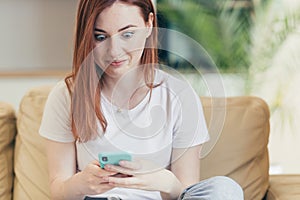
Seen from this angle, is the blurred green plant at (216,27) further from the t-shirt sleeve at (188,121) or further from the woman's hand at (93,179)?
the woman's hand at (93,179)

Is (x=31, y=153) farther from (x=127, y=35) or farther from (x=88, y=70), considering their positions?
(x=127, y=35)

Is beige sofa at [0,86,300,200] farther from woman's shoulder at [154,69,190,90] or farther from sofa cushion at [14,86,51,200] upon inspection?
woman's shoulder at [154,69,190,90]

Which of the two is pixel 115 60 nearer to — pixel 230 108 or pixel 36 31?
pixel 230 108

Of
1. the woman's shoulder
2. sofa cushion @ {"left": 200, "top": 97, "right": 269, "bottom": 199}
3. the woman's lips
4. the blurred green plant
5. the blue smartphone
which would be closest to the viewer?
the blue smartphone

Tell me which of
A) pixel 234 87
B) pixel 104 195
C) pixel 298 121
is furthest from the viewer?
pixel 298 121

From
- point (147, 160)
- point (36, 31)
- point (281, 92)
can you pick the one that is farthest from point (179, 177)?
point (36, 31)

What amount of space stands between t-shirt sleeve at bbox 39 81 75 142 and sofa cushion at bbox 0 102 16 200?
0.81 feet

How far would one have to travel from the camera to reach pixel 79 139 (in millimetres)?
1431

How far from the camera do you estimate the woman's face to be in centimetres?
129

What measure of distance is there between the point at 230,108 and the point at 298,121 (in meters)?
1.04

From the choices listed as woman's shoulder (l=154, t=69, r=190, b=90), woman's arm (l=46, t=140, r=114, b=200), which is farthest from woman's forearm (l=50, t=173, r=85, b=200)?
woman's shoulder (l=154, t=69, r=190, b=90)

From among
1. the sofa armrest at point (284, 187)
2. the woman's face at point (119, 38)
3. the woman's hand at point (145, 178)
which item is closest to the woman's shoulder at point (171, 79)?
the woman's face at point (119, 38)

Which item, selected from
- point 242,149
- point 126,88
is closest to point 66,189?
point 126,88

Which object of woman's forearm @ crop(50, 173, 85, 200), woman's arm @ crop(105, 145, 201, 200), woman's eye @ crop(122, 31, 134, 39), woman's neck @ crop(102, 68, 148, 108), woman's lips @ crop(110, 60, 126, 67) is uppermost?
woman's eye @ crop(122, 31, 134, 39)
